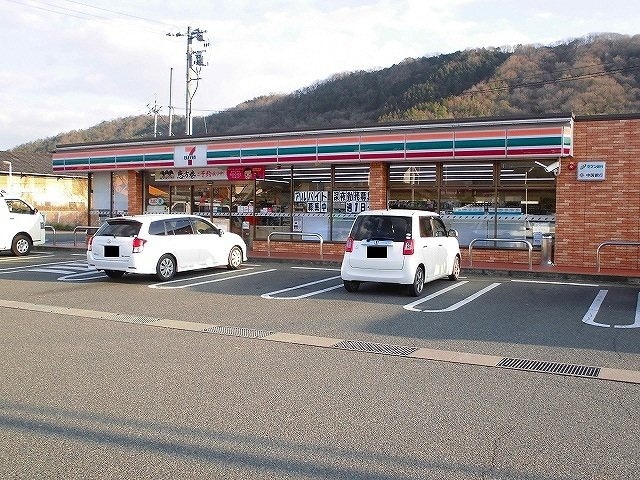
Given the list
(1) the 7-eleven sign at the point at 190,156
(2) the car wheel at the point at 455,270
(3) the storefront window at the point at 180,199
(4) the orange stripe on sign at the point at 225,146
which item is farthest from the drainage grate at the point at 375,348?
(3) the storefront window at the point at 180,199

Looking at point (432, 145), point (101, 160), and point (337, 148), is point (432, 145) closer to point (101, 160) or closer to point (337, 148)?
point (337, 148)

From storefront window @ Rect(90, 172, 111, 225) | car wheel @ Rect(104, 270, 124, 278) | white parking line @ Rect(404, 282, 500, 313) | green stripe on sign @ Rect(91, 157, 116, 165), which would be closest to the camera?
white parking line @ Rect(404, 282, 500, 313)

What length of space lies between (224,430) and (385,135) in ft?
47.2

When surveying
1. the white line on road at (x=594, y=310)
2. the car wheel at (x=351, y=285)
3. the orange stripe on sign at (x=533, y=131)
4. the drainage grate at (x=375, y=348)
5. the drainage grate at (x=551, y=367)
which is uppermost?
the orange stripe on sign at (x=533, y=131)

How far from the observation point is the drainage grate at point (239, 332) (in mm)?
8492

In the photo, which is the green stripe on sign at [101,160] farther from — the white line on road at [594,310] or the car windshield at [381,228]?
the white line on road at [594,310]

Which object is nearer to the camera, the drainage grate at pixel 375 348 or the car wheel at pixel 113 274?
the drainage grate at pixel 375 348

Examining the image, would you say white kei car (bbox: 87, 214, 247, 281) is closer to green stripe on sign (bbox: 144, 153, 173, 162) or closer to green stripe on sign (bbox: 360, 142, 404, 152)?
green stripe on sign (bbox: 360, 142, 404, 152)

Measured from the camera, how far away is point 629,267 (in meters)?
16.2

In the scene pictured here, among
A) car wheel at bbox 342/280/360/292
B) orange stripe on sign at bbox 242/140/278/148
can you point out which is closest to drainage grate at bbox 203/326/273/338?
car wheel at bbox 342/280/360/292

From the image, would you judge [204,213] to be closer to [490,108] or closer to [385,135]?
[385,135]

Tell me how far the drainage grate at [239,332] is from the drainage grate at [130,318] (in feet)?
3.74

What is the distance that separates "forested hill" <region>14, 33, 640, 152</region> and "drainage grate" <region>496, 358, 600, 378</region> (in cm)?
3805

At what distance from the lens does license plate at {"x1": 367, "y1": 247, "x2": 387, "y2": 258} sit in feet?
39.5
